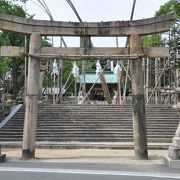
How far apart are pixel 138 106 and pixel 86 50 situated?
258 cm

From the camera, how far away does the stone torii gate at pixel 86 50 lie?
14281 millimetres

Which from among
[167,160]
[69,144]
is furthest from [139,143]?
[69,144]

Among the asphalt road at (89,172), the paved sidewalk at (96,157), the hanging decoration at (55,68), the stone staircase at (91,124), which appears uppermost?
the hanging decoration at (55,68)

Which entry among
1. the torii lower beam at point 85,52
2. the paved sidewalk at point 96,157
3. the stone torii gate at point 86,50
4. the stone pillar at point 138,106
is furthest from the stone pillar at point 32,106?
the stone pillar at point 138,106

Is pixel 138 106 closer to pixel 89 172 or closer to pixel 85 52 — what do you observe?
pixel 85 52

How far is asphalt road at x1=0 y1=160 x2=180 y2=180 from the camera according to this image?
9375 mm

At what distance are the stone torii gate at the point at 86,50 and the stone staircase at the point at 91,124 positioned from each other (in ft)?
27.2

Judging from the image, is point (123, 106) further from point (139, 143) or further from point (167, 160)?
point (167, 160)

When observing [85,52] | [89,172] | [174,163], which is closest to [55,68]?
[85,52]

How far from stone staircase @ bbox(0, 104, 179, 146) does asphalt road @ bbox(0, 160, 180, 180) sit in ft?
36.0

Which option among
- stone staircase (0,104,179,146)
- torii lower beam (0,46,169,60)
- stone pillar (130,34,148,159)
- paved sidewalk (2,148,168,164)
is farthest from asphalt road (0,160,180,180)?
stone staircase (0,104,179,146)

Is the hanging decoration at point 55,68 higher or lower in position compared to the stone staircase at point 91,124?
higher

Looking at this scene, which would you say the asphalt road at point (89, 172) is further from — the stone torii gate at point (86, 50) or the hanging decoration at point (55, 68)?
the hanging decoration at point (55, 68)

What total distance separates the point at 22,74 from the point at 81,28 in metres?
22.2
